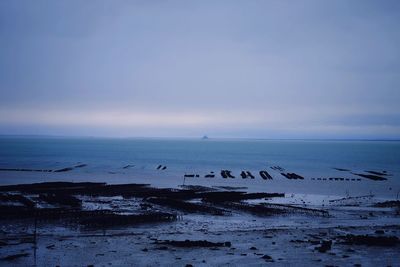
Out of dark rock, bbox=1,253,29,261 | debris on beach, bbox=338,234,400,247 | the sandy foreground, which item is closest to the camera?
dark rock, bbox=1,253,29,261

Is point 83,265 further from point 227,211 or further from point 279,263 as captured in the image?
point 227,211

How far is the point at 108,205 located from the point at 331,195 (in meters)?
24.6

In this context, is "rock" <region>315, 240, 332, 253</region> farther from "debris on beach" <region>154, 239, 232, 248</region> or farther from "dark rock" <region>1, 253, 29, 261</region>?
"dark rock" <region>1, 253, 29, 261</region>

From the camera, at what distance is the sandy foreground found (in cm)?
1755

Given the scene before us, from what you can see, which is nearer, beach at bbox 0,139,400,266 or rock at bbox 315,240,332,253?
beach at bbox 0,139,400,266

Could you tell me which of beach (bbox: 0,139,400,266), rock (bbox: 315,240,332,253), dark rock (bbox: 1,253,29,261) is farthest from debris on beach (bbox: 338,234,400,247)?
dark rock (bbox: 1,253,29,261)

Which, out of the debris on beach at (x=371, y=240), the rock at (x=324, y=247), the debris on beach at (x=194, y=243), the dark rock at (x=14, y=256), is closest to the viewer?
the dark rock at (x=14, y=256)

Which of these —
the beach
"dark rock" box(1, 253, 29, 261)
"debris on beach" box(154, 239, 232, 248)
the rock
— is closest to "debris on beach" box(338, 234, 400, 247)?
the beach

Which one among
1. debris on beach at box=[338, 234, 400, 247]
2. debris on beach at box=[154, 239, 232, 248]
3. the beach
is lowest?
the beach

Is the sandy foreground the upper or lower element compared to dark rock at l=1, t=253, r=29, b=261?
lower

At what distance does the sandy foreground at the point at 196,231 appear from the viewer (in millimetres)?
17547

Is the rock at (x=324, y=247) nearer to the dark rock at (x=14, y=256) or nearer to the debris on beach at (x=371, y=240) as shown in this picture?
the debris on beach at (x=371, y=240)

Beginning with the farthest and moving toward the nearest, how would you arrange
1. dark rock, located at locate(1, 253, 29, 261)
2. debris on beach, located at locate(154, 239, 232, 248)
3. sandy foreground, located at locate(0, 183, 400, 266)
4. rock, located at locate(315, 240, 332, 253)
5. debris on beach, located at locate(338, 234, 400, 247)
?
debris on beach, located at locate(338, 234, 400, 247)
debris on beach, located at locate(154, 239, 232, 248)
rock, located at locate(315, 240, 332, 253)
sandy foreground, located at locate(0, 183, 400, 266)
dark rock, located at locate(1, 253, 29, 261)

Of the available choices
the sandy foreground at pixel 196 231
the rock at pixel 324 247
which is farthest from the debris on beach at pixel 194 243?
the rock at pixel 324 247
